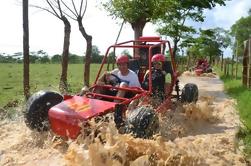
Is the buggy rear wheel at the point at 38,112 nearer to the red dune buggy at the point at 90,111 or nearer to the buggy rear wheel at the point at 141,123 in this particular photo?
the red dune buggy at the point at 90,111

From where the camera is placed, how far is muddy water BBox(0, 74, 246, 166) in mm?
5617

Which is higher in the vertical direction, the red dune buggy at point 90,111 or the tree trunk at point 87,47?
the tree trunk at point 87,47

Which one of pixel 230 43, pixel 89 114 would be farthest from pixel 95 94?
pixel 230 43

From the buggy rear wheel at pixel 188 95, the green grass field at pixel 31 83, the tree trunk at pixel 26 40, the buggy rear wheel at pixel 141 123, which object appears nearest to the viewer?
the buggy rear wheel at pixel 141 123

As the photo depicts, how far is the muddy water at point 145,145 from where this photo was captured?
18.4 ft

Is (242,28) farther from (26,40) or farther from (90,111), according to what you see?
(90,111)

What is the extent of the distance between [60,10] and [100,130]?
8.21m

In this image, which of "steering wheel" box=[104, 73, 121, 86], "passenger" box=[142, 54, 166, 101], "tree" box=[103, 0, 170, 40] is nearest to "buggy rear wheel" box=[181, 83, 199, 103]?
"passenger" box=[142, 54, 166, 101]

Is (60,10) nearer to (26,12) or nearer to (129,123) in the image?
(26,12)

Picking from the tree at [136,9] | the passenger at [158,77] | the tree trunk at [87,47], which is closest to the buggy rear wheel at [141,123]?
the passenger at [158,77]

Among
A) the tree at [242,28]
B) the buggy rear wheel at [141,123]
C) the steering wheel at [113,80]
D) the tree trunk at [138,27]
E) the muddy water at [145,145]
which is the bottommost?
the muddy water at [145,145]

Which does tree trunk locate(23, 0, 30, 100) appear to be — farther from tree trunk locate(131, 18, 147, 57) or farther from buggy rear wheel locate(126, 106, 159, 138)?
tree trunk locate(131, 18, 147, 57)

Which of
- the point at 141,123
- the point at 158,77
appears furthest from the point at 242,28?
the point at 141,123

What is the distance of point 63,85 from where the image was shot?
14047mm
